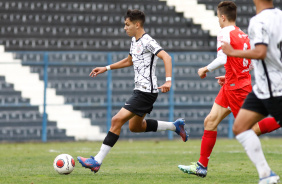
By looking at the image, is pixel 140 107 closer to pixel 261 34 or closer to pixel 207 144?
pixel 207 144

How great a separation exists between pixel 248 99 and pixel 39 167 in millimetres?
3731

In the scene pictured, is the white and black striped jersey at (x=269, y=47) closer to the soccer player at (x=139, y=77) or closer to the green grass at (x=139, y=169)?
the green grass at (x=139, y=169)

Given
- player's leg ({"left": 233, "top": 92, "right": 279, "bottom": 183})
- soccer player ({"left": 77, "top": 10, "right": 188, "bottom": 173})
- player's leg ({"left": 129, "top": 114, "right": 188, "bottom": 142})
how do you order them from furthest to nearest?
1. player's leg ({"left": 129, "top": 114, "right": 188, "bottom": 142})
2. soccer player ({"left": 77, "top": 10, "right": 188, "bottom": 173})
3. player's leg ({"left": 233, "top": 92, "right": 279, "bottom": 183})

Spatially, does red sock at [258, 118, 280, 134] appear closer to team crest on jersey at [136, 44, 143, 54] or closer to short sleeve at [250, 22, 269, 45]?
team crest on jersey at [136, 44, 143, 54]

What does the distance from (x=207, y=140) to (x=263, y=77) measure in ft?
6.41

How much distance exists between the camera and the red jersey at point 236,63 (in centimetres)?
639

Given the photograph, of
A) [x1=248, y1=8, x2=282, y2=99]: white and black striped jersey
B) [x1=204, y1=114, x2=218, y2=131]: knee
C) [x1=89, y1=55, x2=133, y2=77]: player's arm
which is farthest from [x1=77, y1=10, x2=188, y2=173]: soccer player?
[x1=248, y1=8, x2=282, y2=99]: white and black striped jersey

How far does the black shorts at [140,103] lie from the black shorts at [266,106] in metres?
2.21

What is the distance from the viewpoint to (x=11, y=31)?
15867 mm

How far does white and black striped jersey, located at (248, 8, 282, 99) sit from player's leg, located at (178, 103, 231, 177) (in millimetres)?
1740

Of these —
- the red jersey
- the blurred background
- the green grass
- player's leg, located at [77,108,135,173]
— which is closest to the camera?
the green grass

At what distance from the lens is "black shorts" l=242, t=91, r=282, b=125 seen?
4.70 meters

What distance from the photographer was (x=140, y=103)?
22.7 feet

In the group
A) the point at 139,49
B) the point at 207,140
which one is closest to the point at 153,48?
the point at 139,49
